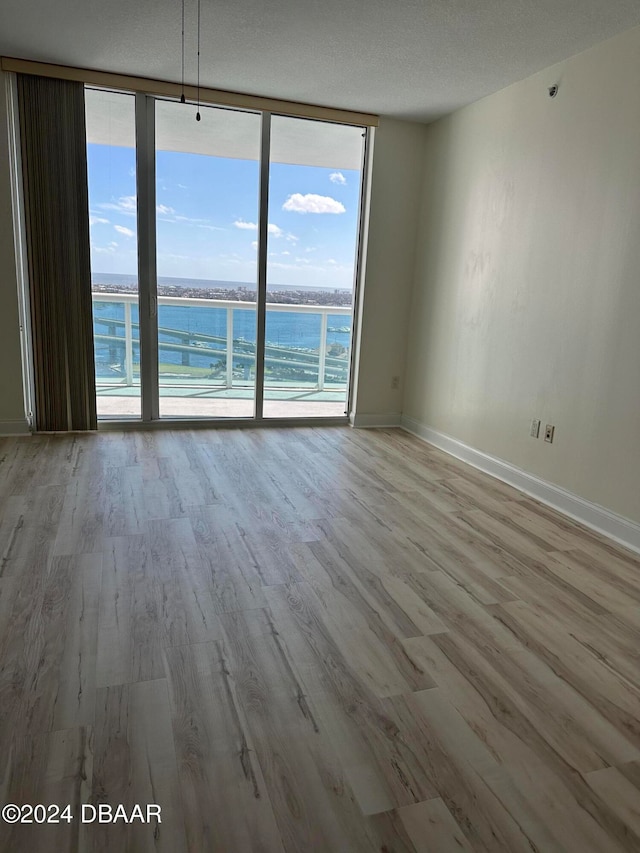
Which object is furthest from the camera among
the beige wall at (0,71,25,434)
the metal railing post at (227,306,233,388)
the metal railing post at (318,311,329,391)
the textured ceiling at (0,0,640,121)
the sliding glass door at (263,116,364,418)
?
the metal railing post at (318,311,329,391)

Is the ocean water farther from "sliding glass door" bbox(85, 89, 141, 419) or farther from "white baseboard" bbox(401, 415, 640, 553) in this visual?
"white baseboard" bbox(401, 415, 640, 553)

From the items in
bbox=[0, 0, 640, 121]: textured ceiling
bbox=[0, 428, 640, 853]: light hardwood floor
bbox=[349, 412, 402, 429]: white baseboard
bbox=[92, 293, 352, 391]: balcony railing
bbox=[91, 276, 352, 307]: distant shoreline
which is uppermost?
bbox=[0, 0, 640, 121]: textured ceiling

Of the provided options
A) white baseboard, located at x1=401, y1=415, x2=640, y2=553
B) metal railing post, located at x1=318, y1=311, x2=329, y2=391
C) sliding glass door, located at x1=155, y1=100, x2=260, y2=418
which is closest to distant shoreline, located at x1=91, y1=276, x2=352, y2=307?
sliding glass door, located at x1=155, y1=100, x2=260, y2=418

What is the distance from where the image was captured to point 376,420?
5.17 m

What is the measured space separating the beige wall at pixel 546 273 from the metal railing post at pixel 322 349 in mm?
923

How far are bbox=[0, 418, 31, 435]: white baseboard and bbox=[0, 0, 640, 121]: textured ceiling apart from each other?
239 centimetres

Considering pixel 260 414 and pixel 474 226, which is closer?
pixel 474 226

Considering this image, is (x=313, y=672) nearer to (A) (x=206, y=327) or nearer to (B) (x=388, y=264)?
(A) (x=206, y=327)

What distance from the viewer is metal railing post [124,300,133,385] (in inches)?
176

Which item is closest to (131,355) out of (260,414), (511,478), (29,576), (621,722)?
(260,414)

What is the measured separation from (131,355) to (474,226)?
2.78 metres

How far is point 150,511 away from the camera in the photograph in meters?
2.95

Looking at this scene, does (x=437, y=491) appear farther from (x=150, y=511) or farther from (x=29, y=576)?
(x=29, y=576)

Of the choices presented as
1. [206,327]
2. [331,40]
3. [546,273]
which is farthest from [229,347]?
[546,273]
